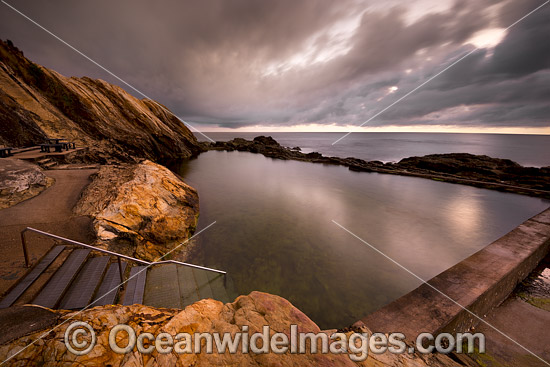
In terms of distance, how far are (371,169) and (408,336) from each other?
2902cm

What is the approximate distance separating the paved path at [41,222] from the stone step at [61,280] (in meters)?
0.53

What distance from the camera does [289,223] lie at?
41.0 ft

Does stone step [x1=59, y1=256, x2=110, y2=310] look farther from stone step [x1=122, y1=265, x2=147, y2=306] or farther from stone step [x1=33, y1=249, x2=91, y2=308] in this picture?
stone step [x1=122, y1=265, x2=147, y2=306]

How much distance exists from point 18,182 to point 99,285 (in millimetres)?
6679

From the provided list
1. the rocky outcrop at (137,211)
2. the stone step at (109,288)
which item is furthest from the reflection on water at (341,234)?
the stone step at (109,288)

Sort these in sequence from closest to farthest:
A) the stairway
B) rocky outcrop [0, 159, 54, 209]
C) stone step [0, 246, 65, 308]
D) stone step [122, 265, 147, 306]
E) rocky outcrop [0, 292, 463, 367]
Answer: rocky outcrop [0, 292, 463, 367] < stone step [0, 246, 65, 308] < the stairway < stone step [122, 265, 147, 306] < rocky outcrop [0, 159, 54, 209]

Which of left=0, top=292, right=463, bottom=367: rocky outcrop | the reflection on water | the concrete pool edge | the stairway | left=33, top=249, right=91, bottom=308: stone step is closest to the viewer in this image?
left=0, top=292, right=463, bottom=367: rocky outcrop

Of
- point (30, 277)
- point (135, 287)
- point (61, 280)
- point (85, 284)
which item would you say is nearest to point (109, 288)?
point (85, 284)

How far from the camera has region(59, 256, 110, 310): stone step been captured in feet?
11.7

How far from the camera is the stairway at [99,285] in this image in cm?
350

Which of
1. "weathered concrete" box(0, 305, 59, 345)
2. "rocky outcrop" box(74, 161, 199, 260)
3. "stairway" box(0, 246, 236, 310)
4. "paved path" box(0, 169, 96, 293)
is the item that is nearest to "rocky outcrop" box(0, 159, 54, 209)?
"paved path" box(0, 169, 96, 293)

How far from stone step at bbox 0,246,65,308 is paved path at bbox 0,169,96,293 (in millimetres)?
121

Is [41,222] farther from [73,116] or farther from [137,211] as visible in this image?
[73,116]

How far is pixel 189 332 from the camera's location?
283 centimetres
